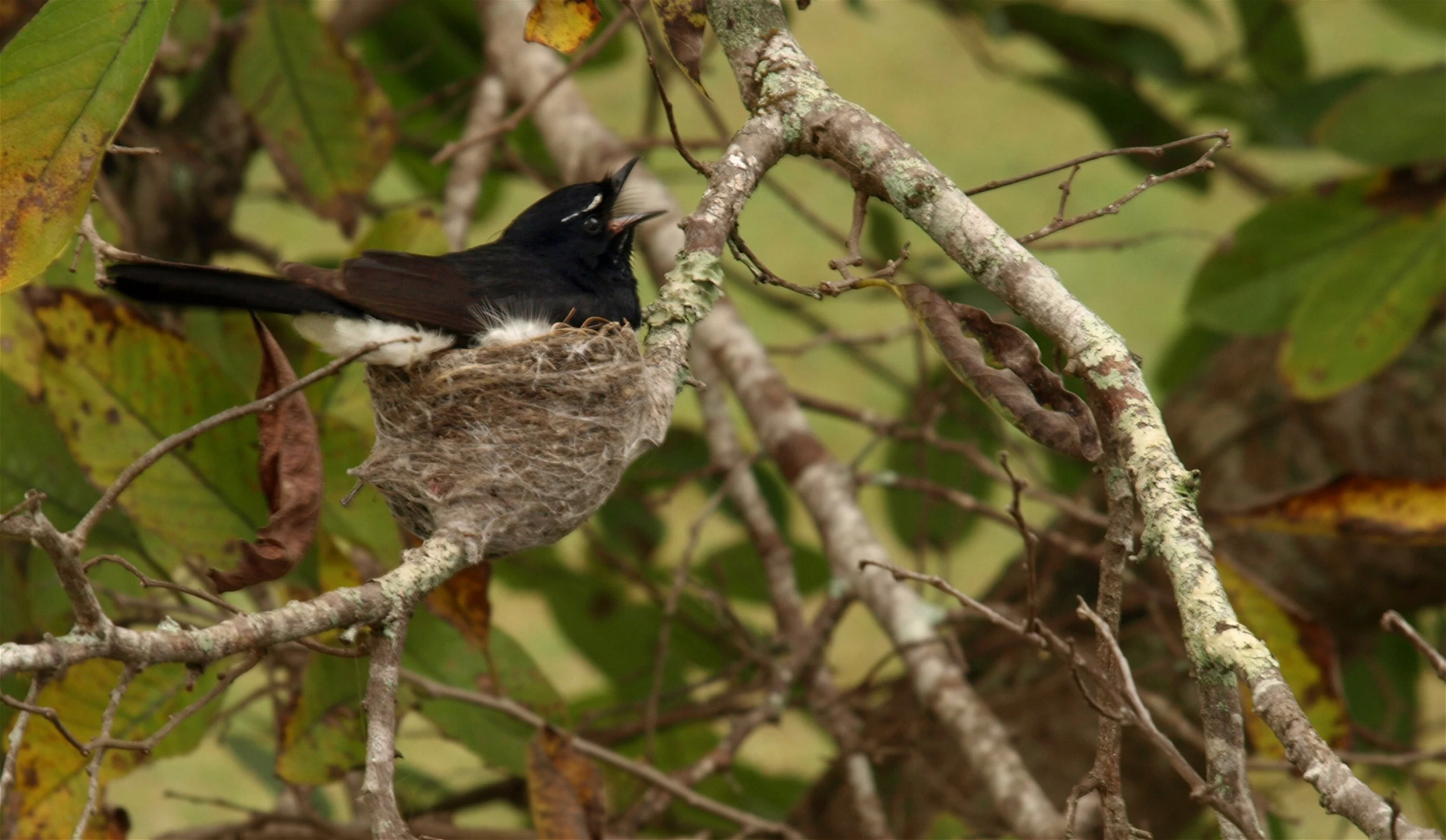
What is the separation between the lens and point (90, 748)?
60.1 inches

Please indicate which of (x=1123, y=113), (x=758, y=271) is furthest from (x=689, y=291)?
(x=1123, y=113)

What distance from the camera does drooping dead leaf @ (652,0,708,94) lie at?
77.5 inches

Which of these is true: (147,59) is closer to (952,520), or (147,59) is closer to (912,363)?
(952,520)

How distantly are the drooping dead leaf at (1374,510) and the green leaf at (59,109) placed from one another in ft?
7.49

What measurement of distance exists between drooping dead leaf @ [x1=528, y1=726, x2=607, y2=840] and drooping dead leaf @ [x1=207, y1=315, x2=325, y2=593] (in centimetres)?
67

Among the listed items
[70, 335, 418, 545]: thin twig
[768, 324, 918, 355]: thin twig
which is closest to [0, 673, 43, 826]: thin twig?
[70, 335, 418, 545]: thin twig

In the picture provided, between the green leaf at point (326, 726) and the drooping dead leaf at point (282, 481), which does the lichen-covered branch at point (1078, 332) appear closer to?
the drooping dead leaf at point (282, 481)

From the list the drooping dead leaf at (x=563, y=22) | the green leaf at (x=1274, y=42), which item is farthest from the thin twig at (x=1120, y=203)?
the green leaf at (x=1274, y=42)

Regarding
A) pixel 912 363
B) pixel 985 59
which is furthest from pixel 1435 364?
pixel 912 363

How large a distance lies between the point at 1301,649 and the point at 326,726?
2.00m

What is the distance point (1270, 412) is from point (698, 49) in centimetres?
267

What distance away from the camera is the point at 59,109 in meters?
1.80

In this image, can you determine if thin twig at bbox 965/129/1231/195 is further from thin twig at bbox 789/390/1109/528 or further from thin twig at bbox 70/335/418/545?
thin twig at bbox 789/390/1109/528

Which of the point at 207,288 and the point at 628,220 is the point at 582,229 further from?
the point at 207,288
